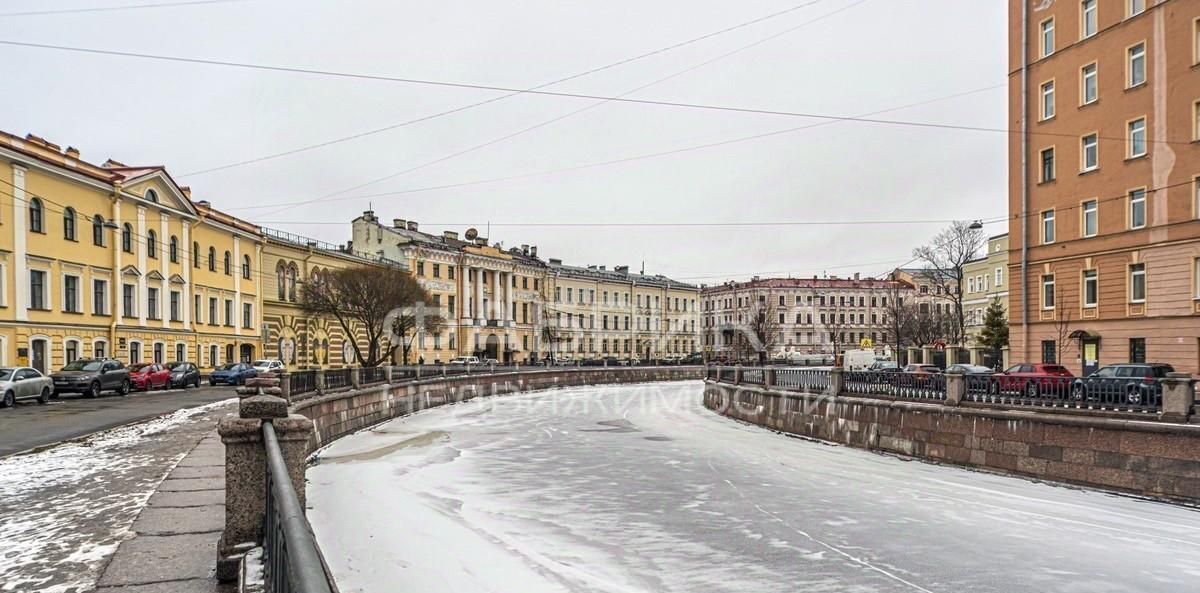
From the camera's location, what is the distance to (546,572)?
8305 mm

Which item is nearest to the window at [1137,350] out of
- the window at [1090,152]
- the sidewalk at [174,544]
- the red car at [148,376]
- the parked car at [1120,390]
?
the window at [1090,152]

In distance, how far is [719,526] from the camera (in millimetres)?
10594

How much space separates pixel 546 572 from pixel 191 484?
503cm

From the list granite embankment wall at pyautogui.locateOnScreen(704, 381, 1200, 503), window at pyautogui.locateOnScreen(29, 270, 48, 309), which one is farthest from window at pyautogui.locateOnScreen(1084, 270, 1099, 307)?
window at pyautogui.locateOnScreen(29, 270, 48, 309)

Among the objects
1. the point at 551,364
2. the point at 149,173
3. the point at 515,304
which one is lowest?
the point at 551,364

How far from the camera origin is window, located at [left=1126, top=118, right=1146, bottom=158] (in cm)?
2781

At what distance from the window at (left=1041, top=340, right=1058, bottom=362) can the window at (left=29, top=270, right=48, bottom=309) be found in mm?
42262

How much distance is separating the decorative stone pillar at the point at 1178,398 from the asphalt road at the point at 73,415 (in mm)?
19316

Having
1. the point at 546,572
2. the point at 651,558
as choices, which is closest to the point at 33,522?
the point at 546,572

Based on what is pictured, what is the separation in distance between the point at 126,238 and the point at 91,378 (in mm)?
13268

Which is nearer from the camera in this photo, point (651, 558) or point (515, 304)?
point (651, 558)

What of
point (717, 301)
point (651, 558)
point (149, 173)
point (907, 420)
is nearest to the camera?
point (651, 558)

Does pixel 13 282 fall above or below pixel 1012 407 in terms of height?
above

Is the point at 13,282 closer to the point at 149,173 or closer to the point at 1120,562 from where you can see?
the point at 149,173
